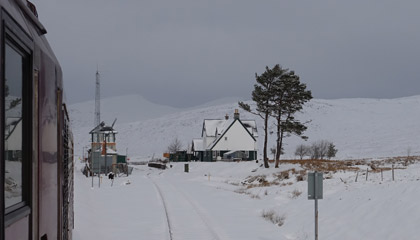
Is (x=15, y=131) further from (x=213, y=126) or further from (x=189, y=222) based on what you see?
(x=213, y=126)

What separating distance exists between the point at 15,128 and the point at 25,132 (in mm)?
307

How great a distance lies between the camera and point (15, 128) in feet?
10.0

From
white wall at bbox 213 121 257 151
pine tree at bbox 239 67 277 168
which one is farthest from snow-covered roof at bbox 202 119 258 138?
pine tree at bbox 239 67 277 168

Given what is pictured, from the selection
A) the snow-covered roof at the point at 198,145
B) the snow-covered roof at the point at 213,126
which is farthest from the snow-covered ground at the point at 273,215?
the snow-covered roof at the point at 198,145

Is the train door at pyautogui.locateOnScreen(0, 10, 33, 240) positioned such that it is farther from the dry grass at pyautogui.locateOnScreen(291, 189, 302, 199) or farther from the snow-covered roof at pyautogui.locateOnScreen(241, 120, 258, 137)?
the snow-covered roof at pyautogui.locateOnScreen(241, 120, 258, 137)

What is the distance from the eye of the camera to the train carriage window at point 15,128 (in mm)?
2816

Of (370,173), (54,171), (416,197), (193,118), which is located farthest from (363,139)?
(54,171)

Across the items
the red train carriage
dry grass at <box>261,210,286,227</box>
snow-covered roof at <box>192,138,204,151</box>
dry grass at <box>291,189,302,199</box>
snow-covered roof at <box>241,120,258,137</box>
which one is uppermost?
snow-covered roof at <box>241,120,258,137</box>

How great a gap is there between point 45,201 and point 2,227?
1420 millimetres

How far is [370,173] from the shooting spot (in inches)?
1117

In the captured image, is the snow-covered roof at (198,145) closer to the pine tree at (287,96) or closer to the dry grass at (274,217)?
the pine tree at (287,96)

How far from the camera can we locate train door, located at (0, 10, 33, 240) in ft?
8.81

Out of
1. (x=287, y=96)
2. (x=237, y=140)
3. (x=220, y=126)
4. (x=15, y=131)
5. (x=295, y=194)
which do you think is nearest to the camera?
(x=15, y=131)

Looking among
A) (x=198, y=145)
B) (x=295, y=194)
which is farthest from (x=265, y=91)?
(x=198, y=145)
